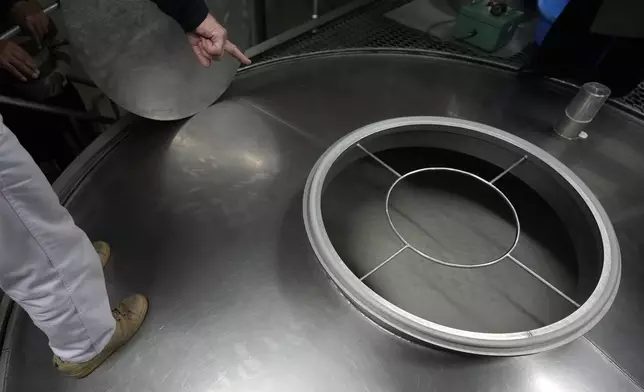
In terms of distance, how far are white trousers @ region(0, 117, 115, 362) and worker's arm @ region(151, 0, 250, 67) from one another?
1.38 ft

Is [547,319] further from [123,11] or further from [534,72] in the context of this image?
[123,11]

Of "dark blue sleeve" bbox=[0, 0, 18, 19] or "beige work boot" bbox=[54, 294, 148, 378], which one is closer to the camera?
"beige work boot" bbox=[54, 294, 148, 378]

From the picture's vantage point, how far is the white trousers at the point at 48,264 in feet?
1.63

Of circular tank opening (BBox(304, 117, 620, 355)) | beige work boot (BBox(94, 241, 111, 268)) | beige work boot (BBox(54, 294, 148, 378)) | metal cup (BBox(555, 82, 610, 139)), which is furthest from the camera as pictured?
metal cup (BBox(555, 82, 610, 139))

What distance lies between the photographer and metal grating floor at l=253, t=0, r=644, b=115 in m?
1.32

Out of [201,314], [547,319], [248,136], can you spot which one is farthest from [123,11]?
[547,319]

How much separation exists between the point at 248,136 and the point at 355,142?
24cm

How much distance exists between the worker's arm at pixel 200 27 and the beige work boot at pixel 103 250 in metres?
0.39

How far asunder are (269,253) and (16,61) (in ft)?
2.22

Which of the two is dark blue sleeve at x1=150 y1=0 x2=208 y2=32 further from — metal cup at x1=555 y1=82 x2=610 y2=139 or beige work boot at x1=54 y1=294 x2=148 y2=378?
metal cup at x1=555 y1=82 x2=610 y2=139

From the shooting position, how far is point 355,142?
0.99 meters

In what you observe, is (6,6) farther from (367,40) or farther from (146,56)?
(367,40)

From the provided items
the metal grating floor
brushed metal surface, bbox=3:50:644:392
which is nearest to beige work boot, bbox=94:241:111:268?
brushed metal surface, bbox=3:50:644:392

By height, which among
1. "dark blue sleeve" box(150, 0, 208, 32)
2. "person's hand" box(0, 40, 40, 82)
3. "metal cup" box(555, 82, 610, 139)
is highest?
"dark blue sleeve" box(150, 0, 208, 32)
